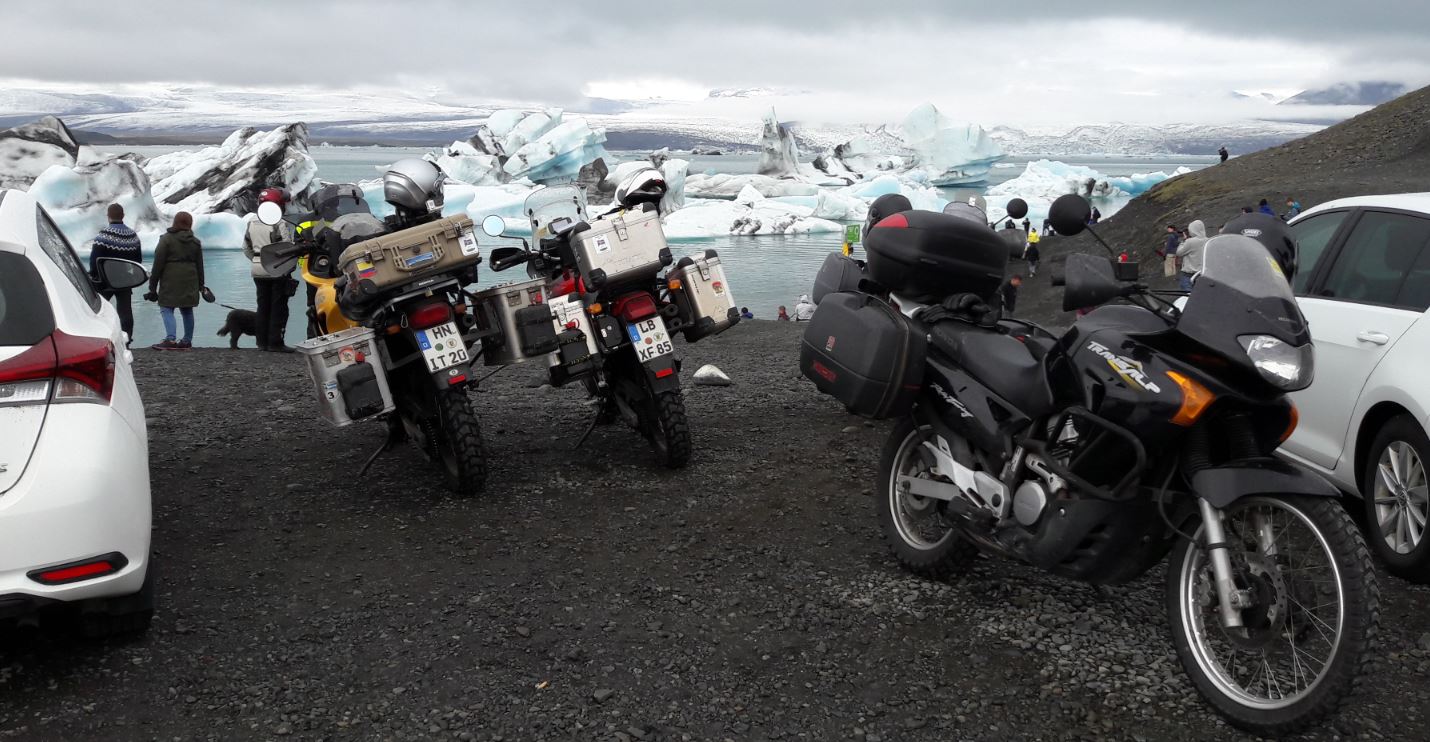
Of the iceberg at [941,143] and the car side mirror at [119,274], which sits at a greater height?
the car side mirror at [119,274]

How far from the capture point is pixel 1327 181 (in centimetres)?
2408

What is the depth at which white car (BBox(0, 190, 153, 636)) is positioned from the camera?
2.86m

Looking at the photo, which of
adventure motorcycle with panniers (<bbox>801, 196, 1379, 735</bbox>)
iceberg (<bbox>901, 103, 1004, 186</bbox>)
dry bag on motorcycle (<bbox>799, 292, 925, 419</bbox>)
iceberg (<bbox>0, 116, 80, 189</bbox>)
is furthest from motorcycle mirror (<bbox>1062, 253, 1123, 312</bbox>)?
iceberg (<bbox>901, 103, 1004, 186</bbox>)

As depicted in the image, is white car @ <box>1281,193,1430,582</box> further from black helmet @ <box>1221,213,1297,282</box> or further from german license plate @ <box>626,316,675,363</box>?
german license plate @ <box>626,316,675,363</box>

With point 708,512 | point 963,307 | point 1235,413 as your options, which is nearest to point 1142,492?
point 1235,413

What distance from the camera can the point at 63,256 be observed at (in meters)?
3.95

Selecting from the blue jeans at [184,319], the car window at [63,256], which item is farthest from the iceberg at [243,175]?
the car window at [63,256]

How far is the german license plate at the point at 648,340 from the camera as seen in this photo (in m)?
5.60

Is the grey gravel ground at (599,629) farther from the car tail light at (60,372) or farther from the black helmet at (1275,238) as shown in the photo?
the black helmet at (1275,238)

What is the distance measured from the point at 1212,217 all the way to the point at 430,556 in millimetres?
22431

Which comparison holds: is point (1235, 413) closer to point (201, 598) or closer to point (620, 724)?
point (620, 724)

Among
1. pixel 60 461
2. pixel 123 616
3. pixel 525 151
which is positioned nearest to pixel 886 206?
pixel 123 616

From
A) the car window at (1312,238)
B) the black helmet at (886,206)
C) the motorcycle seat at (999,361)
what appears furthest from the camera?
the black helmet at (886,206)

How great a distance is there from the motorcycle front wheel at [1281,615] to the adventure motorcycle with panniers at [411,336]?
3.33m
